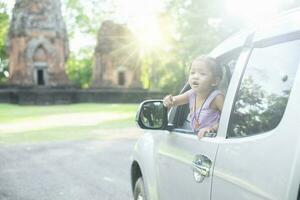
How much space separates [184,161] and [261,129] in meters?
0.94

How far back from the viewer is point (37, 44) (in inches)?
2103

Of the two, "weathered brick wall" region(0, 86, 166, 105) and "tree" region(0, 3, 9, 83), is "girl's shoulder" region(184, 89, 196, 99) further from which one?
"tree" region(0, 3, 9, 83)

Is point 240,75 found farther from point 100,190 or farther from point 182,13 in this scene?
point 182,13

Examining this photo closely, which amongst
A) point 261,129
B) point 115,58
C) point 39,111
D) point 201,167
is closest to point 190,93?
point 201,167

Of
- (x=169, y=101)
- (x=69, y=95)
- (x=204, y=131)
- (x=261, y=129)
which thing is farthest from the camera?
(x=69, y=95)

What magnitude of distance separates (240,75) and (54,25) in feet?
170

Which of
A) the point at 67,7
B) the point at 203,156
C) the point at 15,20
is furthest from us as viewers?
the point at 67,7

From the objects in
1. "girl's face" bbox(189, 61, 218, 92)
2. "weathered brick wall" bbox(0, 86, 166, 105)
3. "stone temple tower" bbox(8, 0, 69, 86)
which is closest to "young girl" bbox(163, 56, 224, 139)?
"girl's face" bbox(189, 61, 218, 92)

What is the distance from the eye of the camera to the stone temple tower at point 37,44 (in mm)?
53031

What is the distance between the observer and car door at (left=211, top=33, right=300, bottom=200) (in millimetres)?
2414

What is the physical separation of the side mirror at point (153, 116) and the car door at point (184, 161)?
0.10 meters

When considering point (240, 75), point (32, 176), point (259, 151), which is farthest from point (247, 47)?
point (32, 176)

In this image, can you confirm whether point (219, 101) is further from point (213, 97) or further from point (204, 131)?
point (204, 131)

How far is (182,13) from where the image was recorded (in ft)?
116
